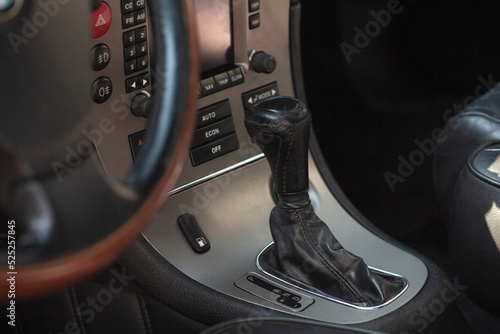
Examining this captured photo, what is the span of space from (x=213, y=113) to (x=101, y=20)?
270mm

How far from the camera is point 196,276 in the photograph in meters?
1.00

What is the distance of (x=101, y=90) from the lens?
35.5 inches

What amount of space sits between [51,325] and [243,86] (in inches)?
19.4

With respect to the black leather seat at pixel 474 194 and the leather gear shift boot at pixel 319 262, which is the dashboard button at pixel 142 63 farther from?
the black leather seat at pixel 474 194

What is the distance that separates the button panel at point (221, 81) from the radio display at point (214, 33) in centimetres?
2

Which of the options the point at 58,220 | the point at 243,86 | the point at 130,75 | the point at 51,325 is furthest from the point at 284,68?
the point at 58,220

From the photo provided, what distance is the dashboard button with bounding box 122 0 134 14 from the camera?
905mm

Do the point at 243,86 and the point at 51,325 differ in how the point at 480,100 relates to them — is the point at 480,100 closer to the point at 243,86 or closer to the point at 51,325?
the point at 243,86

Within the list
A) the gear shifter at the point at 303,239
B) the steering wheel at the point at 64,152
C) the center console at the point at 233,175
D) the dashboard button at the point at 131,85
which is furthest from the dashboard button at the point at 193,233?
the steering wheel at the point at 64,152

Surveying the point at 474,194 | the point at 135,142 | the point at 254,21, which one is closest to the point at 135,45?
the point at 135,142

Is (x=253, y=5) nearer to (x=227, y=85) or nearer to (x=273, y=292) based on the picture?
(x=227, y=85)

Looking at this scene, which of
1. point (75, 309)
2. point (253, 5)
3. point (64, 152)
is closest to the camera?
point (64, 152)

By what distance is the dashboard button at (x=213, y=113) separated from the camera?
1.07 meters

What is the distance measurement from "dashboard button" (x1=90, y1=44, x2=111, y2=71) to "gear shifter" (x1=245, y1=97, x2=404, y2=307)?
209 millimetres
